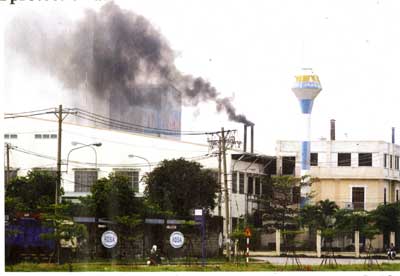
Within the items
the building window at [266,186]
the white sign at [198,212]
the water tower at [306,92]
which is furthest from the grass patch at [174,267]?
the water tower at [306,92]

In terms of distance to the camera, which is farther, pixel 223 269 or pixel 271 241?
pixel 271 241

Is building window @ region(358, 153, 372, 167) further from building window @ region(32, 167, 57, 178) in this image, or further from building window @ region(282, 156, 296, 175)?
building window @ region(32, 167, 57, 178)

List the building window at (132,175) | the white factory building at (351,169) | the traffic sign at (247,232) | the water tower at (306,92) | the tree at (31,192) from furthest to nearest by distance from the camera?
the traffic sign at (247,232)
the building window at (132,175)
the tree at (31,192)
the white factory building at (351,169)
the water tower at (306,92)

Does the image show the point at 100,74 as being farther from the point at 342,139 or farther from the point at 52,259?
the point at 342,139

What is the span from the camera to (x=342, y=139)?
13695 millimetres

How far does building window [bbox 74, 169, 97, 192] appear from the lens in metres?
13.6

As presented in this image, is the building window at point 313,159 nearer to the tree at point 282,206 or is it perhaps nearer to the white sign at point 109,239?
the tree at point 282,206

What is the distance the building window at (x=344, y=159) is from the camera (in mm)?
13934

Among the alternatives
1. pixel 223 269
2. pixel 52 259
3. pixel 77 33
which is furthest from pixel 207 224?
pixel 77 33

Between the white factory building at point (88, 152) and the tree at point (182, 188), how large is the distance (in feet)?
0.70

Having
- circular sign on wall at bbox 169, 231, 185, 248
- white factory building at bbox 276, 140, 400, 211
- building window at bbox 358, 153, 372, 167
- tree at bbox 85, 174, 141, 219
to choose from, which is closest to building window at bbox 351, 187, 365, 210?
white factory building at bbox 276, 140, 400, 211

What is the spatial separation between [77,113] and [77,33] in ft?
3.63

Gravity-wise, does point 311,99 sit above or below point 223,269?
above

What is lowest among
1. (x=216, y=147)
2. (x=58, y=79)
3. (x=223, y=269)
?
(x=223, y=269)
